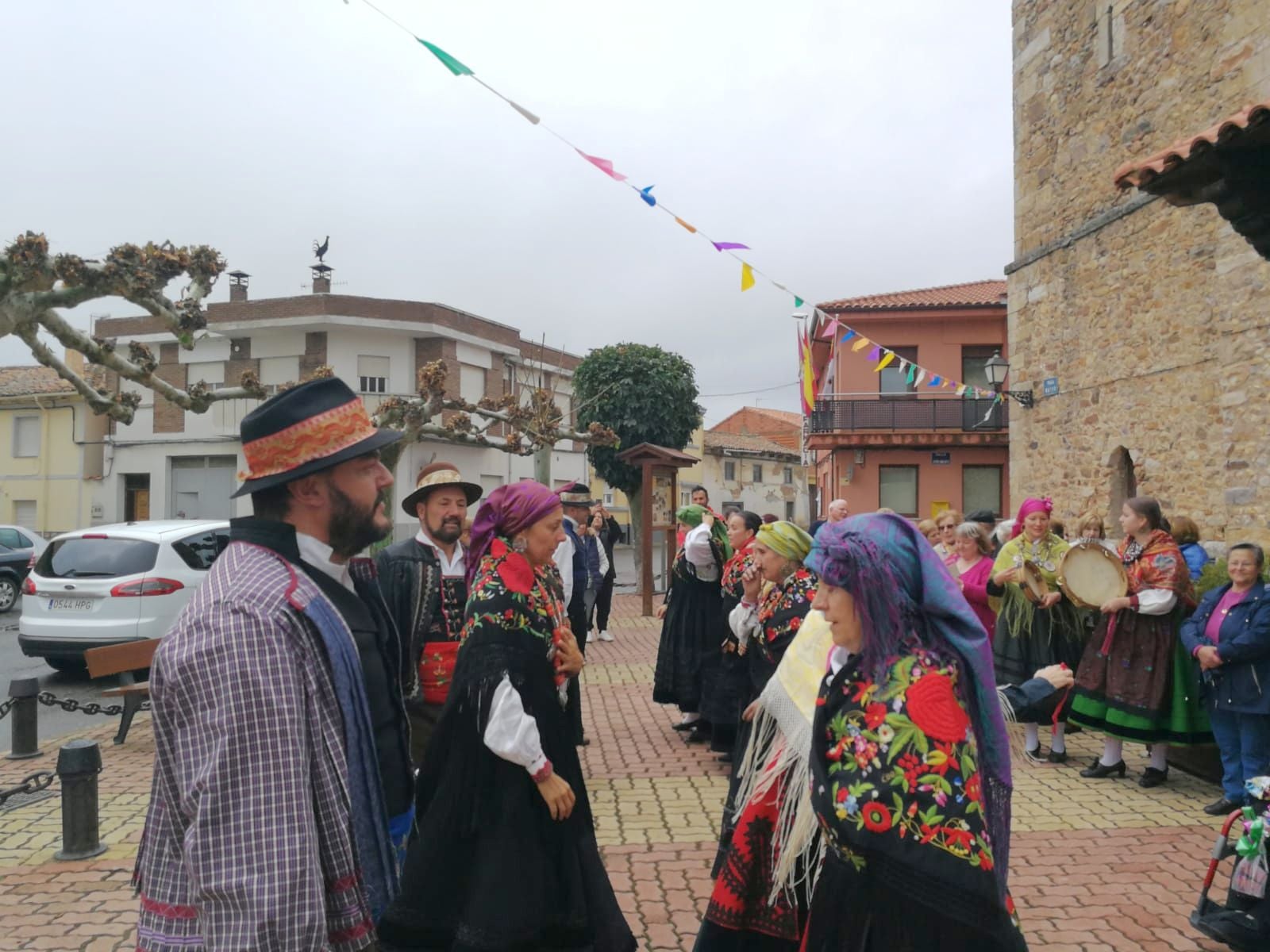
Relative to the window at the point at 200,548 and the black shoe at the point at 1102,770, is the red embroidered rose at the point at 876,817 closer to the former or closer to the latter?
the black shoe at the point at 1102,770

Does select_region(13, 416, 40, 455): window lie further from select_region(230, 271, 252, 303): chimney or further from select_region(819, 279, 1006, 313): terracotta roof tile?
select_region(819, 279, 1006, 313): terracotta roof tile

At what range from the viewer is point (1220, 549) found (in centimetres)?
972

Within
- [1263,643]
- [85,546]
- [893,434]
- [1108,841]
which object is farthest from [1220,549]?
[893,434]

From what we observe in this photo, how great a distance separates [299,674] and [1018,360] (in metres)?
14.3

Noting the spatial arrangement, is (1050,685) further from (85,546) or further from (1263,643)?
(85,546)

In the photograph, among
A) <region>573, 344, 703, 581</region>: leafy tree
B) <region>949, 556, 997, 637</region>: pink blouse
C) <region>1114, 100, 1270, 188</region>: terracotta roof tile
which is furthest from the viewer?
<region>573, 344, 703, 581</region>: leafy tree

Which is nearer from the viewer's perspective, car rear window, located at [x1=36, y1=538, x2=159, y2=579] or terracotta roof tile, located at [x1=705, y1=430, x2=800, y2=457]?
car rear window, located at [x1=36, y1=538, x2=159, y2=579]

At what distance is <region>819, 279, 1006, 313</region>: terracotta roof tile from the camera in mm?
29609

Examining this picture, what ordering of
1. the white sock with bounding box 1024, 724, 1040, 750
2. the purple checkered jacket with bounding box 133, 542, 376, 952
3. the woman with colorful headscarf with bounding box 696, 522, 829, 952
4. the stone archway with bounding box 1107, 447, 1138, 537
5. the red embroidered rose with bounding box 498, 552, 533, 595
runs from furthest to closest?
the stone archway with bounding box 1107, 447, 1138, 537, the white sock with bounding box 1024, 724, 1040, 750, the red embroidered rose with bounding box 498, 552, 533, 595, the woman with colorful headscarf with bounding box 696, 522, 829, 952, the purple checkered jacket with bounding box 133, 542, 376, 952

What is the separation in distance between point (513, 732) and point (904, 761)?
1.31m

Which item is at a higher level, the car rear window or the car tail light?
the car rear window

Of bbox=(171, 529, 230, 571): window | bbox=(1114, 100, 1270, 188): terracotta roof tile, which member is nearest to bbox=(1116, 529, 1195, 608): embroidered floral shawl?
bbox=(1114, 100, 1270, 188): terracotta roof tile

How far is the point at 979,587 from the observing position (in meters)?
7.45

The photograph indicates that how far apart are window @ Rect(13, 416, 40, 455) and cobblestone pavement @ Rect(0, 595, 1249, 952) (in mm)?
31728
